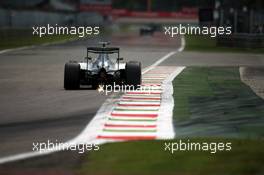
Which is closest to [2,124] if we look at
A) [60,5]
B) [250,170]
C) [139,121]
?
[139,121]

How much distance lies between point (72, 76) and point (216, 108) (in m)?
4.59

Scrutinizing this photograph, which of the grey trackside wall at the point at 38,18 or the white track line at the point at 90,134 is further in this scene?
the grey trackside wall at the point at 38,18

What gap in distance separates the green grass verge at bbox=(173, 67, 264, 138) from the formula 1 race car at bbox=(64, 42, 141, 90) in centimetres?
112

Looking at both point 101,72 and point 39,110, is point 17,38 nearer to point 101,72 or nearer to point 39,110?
point 101,72

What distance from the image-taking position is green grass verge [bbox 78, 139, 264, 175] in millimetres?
8352

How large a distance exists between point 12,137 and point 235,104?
210 inches

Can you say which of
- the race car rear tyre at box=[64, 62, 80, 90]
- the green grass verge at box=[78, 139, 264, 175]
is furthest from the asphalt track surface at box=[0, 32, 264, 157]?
the green grass verge at box=[78, 139, 264, 175]

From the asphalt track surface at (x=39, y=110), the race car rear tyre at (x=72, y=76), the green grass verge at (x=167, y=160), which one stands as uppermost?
the race car rear tyre at (x=72, y=76)

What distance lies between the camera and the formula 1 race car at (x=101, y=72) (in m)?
17.2

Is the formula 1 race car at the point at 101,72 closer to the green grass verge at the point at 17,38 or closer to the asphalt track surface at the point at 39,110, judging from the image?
the asphalt track surface at the point at 39,110

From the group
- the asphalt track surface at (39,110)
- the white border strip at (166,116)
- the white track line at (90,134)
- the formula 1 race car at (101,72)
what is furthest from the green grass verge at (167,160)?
the formula 1 race car at (101,72)

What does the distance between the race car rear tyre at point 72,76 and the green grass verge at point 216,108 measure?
2331 millimetres

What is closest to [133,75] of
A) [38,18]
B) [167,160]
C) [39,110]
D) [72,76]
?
[72,76]

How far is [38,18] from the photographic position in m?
80.2
